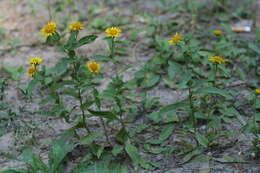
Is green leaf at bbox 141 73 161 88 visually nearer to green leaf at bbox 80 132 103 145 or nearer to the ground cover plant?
the ground cover plant

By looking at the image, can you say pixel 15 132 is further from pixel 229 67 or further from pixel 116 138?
pixel 229 67

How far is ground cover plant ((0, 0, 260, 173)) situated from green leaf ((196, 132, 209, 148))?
0.20 feet

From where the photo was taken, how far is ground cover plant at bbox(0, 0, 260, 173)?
2.73m

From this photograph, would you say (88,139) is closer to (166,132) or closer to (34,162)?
(34,162)

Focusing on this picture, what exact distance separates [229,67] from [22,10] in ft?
8.50

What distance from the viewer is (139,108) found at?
3367 millimetres

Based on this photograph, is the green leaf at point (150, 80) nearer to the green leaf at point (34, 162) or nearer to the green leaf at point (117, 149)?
the green leaf at point (117, 149)

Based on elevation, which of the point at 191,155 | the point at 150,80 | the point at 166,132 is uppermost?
the point at 150,80

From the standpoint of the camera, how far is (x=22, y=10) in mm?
5160

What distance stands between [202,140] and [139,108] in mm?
723

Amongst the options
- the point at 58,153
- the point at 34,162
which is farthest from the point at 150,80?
the point at 34,162

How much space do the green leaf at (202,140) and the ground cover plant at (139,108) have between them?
2.4 inches

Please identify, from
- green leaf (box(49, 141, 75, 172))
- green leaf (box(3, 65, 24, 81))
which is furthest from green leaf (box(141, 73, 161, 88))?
green leaf (box(3, 65, 24, 81))

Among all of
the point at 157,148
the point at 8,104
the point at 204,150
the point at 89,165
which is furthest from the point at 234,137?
the point at 8,104
